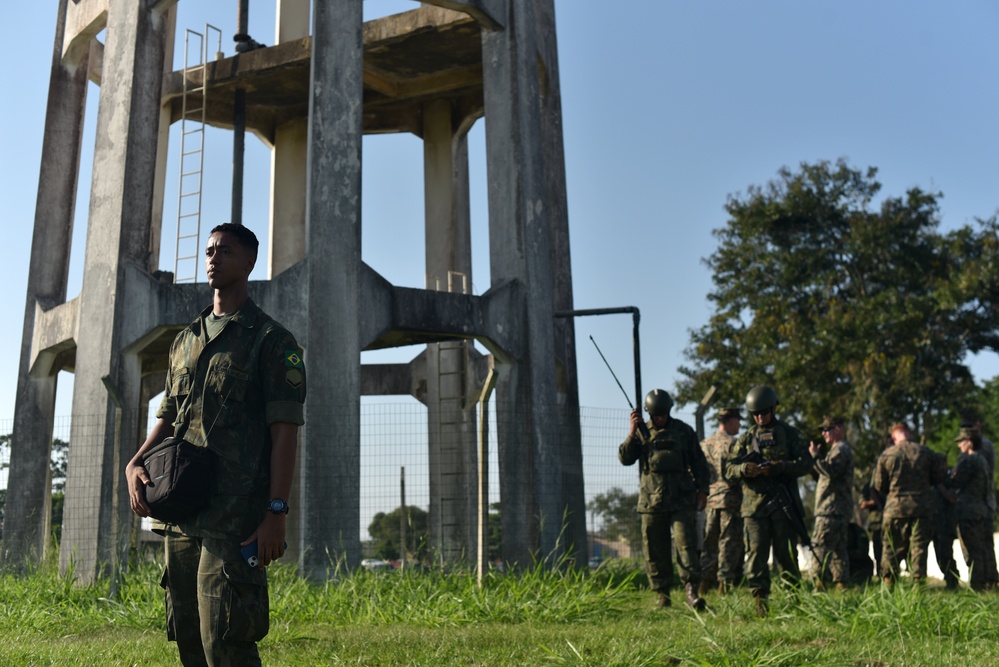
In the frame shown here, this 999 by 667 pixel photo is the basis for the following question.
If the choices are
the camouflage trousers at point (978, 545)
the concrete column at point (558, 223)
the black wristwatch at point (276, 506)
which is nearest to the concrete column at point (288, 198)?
the concrete column at point (558, 223)

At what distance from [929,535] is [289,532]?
346 inches

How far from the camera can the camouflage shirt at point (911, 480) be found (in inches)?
458

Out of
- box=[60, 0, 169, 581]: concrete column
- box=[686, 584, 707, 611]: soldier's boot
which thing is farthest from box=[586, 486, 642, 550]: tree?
box=[60, 0, 169, 581]: concrete column

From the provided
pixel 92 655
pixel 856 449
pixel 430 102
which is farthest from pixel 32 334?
pixel 856 449

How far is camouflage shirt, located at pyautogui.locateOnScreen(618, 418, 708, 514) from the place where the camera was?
9070 millimetres

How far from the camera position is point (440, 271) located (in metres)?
17.3

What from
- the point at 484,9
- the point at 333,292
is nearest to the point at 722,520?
the point at 333,292

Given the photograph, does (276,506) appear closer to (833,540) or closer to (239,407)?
(239,407)

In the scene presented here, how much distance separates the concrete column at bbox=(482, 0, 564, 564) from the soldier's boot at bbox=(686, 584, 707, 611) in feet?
14.6

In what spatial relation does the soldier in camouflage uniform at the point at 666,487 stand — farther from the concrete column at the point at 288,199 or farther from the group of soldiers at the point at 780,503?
the concrete column at the point at 288,199

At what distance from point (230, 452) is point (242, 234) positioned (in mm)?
871

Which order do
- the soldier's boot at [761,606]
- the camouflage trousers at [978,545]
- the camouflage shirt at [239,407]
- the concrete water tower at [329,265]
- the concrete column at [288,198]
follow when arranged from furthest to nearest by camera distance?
the concrete column at [288,198], the concrete water tower at [329,265], the camouflage trousers at [978,545], the soldier's boot at [761,606], the camouflage shirt at [239,407]

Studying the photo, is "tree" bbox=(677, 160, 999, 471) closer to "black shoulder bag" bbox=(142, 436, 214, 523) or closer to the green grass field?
the green grass field

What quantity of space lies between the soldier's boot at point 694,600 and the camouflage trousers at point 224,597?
217 inches
